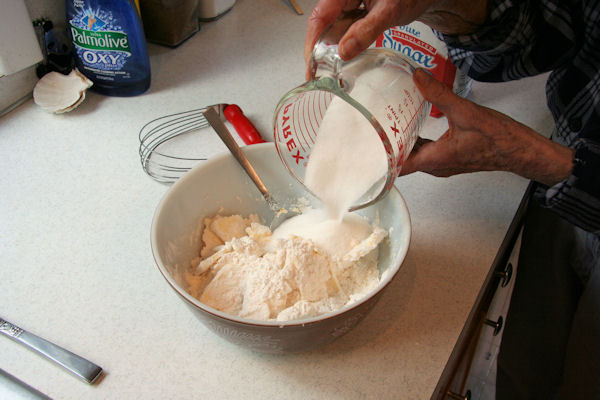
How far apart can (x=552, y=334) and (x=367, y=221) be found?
18.1 inches

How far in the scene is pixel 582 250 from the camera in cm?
87

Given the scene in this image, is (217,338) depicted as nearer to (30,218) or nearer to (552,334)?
(30,218)

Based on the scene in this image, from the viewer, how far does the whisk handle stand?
0.91m

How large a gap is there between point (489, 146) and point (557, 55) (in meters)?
0.27

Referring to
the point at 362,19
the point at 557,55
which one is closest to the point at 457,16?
the point at 557,55

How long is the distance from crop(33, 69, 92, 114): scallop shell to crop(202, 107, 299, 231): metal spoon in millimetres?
373

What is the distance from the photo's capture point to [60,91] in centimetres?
99

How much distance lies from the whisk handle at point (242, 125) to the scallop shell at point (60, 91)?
30cm

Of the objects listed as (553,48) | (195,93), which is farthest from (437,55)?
(195,93)

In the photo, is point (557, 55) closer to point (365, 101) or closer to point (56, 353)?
point (365, 101)

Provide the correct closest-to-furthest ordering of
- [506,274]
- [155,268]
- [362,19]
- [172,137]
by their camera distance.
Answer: [362,19] < [155,268] < [506,274] < [172,137]

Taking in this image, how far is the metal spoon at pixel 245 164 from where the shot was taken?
0.73m

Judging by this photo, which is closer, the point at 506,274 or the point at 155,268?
the point at 155,268

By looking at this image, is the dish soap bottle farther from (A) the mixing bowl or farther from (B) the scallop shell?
(A) the mixing bowl
